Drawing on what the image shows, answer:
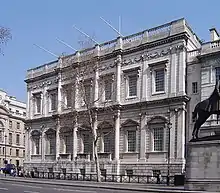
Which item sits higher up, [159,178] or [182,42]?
[182,42]

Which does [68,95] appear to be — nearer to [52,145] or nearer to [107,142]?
[52,145]

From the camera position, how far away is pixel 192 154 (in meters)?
27.7

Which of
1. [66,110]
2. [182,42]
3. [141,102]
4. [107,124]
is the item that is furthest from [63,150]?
[182,42]

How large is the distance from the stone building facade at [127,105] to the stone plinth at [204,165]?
19.7 m

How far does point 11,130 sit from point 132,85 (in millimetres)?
69790

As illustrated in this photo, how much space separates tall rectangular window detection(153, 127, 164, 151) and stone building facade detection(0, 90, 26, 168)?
67.2 metres

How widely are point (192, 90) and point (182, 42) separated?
590 cm

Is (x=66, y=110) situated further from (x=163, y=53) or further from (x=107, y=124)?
(x=163, y=53)

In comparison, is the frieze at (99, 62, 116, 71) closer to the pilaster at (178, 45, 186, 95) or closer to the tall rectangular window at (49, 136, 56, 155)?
the pilaster at (178, 45, 186, 95)

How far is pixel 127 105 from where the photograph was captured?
54406 millimetres

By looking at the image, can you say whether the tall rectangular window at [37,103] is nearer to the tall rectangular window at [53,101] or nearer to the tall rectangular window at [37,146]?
the tall rectangular window at [53,101]

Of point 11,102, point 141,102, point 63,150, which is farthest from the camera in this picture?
point 11,102

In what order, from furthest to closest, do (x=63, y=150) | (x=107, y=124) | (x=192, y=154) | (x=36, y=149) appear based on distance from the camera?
(x=36, y=149) → (x=63, y=150) → (x=107, y=124) → (x=192, y=154)

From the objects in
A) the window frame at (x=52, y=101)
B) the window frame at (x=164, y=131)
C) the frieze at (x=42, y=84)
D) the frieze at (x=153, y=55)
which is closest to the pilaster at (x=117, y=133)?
the window frame at (x=164, y=131)
